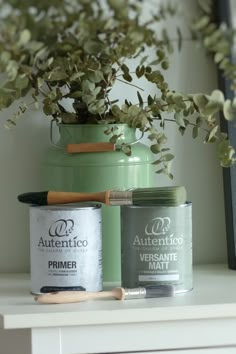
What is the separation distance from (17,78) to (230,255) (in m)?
0.40

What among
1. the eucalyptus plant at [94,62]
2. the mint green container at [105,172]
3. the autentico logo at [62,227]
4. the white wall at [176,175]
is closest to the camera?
the eucalyptus plant at [94,62]

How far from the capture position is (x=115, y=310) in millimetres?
940

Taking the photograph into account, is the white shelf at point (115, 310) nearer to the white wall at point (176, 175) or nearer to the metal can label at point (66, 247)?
the metal can label at point (66, 247)

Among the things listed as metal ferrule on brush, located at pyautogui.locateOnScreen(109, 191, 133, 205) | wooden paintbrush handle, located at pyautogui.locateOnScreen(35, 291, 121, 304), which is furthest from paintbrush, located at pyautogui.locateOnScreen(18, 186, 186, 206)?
wooden paintbrush handle, located at pyautogui.locateOnScreen(35, 291, 121, 304)

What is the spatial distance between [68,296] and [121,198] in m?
0.13

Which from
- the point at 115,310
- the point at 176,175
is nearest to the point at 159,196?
the point at 115,310

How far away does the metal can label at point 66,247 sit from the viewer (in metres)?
1.01

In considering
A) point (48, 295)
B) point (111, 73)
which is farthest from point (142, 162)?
point (48, 295)

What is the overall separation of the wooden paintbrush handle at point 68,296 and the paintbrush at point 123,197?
4.3 inches

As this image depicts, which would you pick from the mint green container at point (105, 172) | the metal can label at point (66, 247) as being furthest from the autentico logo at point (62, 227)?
the mint green container at point (105, 172)

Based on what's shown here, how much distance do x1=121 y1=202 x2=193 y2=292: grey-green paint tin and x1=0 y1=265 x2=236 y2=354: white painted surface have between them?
35 millimetres

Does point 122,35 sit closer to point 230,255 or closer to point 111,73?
point 111,73

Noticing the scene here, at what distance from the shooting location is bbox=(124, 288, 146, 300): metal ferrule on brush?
3.29 ft

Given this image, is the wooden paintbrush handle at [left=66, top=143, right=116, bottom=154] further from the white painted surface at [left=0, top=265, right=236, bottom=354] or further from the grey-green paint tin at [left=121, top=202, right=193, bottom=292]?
the white painted surface at [left=0, top=265, right=236, bottom=354]
